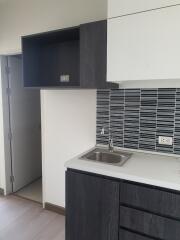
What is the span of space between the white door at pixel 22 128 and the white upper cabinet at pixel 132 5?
6.13 feet

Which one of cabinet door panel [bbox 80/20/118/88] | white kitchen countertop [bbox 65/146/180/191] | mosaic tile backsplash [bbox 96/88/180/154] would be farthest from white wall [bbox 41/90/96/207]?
white kitchen countertop [bbox 65/146/180/191]

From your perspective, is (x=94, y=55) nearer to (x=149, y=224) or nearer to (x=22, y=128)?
(x=149, y=224)

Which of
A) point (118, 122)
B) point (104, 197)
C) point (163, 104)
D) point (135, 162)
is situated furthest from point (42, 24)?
point (104, 197)

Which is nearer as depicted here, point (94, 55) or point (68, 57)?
point (94, 55)

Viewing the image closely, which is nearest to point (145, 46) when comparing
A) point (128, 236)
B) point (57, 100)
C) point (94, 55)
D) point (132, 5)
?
point (132, 5)

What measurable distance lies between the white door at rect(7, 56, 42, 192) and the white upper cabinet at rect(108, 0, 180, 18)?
1867 mm

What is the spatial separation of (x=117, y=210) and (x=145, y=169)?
1.29 ft

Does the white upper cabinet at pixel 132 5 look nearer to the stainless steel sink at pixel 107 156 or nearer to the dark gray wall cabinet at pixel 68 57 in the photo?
the dark gray wall cabinet at pixel 68 57

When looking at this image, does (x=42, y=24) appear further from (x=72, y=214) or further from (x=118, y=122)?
(x=72, y=214)

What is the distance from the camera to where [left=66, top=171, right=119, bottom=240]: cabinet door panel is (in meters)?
1.55

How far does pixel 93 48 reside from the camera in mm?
1723

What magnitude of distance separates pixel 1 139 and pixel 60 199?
4.10 feet

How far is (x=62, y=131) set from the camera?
2.39 m

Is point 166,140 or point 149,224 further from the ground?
point 166,140
